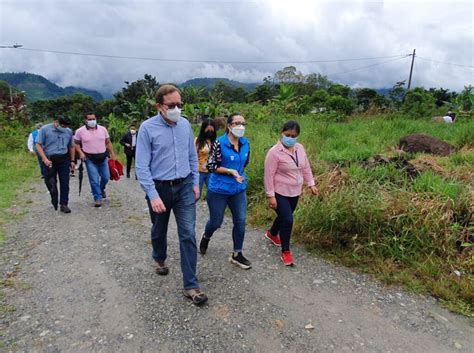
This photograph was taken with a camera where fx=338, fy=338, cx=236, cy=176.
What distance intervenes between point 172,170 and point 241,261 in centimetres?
148

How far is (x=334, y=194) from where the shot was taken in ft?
15.2

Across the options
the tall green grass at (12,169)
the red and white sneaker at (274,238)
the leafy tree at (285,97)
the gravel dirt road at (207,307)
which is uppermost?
the leafy tree at (285,97)

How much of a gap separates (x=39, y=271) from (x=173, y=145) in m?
2.21

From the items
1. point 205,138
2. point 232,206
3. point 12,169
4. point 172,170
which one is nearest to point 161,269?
point 232,206

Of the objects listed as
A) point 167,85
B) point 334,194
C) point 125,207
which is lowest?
point 125,207

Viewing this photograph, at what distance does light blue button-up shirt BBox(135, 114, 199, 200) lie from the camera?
2.91 meters

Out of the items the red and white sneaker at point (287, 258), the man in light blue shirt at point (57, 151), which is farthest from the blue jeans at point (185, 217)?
the man in light blue shirt at point (57, 151)

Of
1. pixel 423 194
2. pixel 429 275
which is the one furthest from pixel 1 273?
pixel 423 194

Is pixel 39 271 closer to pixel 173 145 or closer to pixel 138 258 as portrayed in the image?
pixel 138 258

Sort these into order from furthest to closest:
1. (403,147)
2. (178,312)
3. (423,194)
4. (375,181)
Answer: (403,147), (375,181), (423,194), (178,312)

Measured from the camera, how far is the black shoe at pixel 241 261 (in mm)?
3847

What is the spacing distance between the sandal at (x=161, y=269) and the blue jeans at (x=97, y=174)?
3.29 m

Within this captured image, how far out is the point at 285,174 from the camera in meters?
3.82

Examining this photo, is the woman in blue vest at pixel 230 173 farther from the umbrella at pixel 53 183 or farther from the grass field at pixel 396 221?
the umbrella at pixel 53 183
